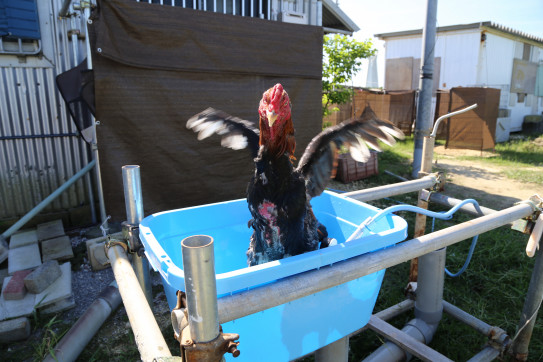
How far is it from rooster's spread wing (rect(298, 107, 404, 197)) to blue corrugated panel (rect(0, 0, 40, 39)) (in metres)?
4.56

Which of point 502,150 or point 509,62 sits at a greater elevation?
point 509,62

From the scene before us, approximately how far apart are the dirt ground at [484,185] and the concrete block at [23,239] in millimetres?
7122

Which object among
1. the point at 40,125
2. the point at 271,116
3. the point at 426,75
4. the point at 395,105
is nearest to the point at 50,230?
the point at 40,125

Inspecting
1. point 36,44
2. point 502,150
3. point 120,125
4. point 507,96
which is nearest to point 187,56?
point 120,125

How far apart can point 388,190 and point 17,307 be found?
132 inches

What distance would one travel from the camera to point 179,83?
4.32m

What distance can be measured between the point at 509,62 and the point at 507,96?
1557mm

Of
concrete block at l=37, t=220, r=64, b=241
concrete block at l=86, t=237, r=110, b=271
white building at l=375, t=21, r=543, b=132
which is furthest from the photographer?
white building at l=375, t=21, r=543, b=132

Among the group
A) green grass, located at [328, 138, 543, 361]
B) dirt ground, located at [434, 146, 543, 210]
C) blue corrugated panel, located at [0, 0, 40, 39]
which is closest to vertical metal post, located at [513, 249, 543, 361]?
green grass, located at [328, 138, 543, 361]

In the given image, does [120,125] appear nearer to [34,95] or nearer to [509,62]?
[34,95]

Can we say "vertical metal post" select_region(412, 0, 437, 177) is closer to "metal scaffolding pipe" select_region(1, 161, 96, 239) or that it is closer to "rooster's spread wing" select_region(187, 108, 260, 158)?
"rooster's spread wing" select_region(187, 108, 260, 158)

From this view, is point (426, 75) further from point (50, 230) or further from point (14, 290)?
point (14, 290)

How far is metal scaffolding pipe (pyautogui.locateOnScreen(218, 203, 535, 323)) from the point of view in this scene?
1.01 metres

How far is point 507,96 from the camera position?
16781mm
